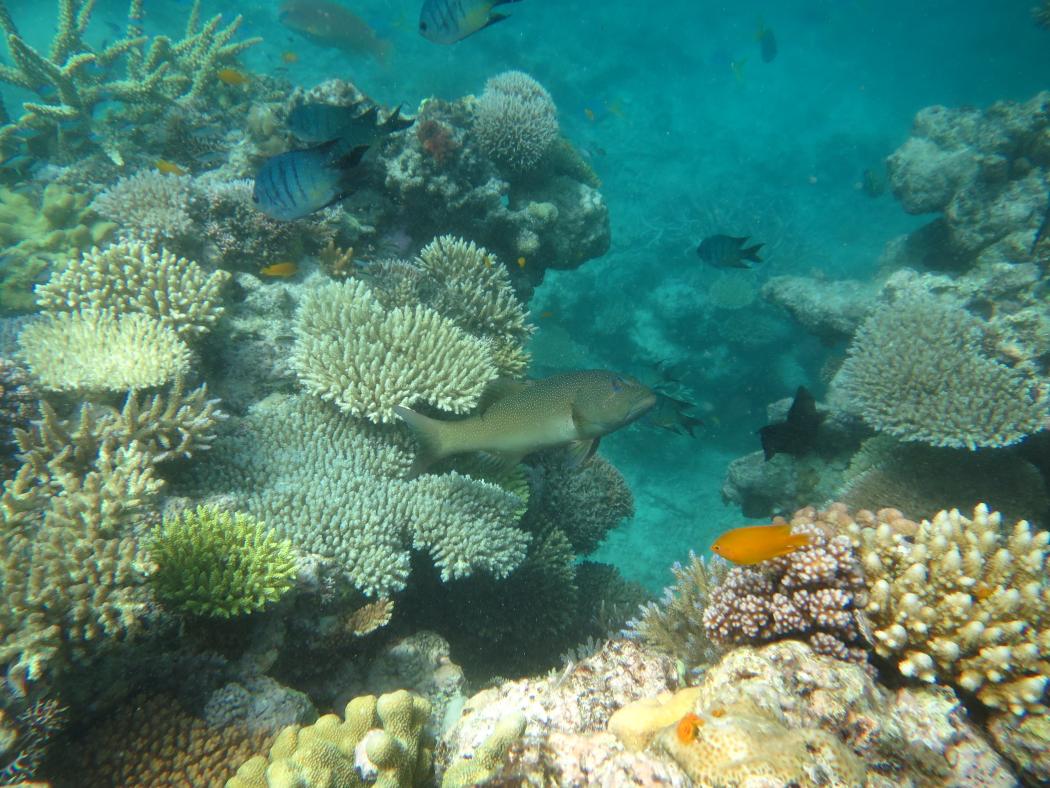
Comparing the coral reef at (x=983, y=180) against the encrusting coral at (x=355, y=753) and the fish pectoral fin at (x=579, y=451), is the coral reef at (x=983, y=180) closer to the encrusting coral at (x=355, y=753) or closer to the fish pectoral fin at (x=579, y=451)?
the fish pectoral fin at (x=579, y=451)

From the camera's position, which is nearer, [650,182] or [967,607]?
[967,607]

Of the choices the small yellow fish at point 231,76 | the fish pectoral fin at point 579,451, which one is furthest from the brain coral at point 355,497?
the small yellow fish at point 231,76

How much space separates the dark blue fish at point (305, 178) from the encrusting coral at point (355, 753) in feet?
10.0

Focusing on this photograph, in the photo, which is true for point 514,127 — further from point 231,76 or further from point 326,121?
point 231,76

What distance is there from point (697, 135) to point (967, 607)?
3395 cm

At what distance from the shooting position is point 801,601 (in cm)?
261

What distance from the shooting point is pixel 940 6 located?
44469 mm

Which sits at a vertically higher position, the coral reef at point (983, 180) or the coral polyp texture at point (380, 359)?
the coral reef at point (983, 180)

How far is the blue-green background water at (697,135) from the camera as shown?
1516 centimetres

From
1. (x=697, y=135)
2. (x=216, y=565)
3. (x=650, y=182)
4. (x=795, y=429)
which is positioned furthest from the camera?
(x=697, y=135)

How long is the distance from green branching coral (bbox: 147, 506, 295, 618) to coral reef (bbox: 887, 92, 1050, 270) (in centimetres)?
1194

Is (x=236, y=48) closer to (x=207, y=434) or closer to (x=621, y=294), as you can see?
(x=207, y=434)

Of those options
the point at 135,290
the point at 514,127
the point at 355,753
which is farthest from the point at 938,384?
the point at 135,290

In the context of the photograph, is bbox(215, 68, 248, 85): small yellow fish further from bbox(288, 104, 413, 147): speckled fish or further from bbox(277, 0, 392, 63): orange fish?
bbox(277, 0, 392, 63): orange fish
